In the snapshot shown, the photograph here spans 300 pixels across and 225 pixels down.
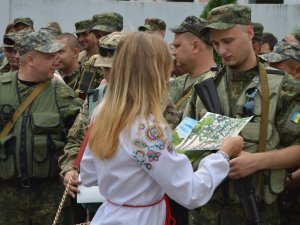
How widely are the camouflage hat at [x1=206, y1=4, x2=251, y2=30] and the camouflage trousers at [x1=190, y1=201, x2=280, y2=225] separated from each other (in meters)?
1.12

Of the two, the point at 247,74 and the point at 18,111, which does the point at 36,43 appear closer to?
the point at 18,111

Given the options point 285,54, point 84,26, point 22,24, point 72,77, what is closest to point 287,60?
point 285,54

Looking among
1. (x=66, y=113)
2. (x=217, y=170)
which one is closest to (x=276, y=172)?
(x=217, y=170)

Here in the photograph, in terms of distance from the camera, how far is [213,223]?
377 cm

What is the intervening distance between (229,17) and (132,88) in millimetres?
1191

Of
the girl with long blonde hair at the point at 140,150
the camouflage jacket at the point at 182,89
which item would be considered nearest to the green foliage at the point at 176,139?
the girl with long blonde hair at the point at 140,150

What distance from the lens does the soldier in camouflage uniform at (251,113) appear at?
11.9 ft

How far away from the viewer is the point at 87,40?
306 inches

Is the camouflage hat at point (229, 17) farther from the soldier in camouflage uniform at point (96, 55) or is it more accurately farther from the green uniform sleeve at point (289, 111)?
the soldier in camouflage uniform at point (96, 55)

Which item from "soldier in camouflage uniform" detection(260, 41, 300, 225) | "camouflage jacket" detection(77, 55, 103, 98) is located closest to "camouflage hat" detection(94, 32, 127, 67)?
"soldier in camouflage uniform" detection(260, 41, 300, 225)

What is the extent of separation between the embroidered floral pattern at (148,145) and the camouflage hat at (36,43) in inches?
93.9

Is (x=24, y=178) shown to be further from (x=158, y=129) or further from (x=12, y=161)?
(x=158, y=129)

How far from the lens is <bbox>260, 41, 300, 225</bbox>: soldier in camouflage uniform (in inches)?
171

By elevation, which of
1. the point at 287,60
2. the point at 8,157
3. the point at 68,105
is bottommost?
the point at 8,157
